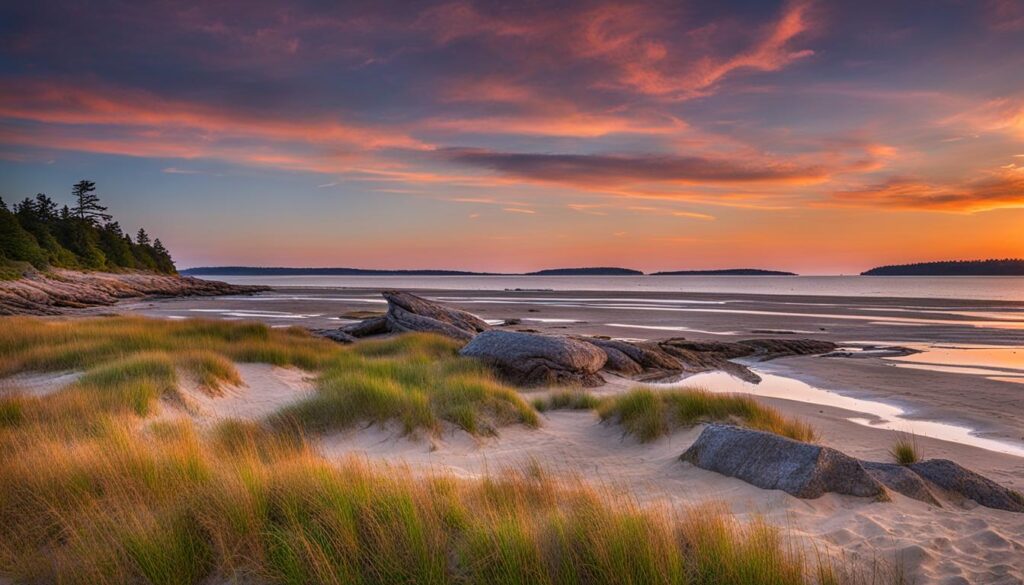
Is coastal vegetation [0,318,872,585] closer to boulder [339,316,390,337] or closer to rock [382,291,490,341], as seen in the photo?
rock [382,291,490,341]

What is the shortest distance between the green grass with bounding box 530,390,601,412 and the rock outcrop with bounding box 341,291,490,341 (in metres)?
9.58

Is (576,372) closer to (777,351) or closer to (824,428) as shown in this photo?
(824,428)

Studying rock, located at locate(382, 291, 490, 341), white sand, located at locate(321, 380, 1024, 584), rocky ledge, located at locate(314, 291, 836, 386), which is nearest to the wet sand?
rocky ledge, located at locate(314, 291, 836, 386)

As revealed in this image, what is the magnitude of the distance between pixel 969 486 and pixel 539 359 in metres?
9.92

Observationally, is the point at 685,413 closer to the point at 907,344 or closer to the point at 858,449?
the point at 858,449

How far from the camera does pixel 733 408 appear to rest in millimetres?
10547

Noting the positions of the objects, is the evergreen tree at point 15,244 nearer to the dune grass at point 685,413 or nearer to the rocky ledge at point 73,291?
the rocky ledge at point 73,291

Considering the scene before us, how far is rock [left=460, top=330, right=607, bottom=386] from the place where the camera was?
15359 millimetres

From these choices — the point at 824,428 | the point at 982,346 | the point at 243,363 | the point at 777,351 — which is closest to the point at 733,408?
the point at 824,428

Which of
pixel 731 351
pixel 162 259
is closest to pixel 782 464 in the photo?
pixel 731 351

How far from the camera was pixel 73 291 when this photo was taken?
54156 millimetres

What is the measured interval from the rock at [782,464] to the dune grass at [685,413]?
1902mm

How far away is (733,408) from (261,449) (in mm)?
7869

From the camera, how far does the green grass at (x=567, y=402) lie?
494 inches
